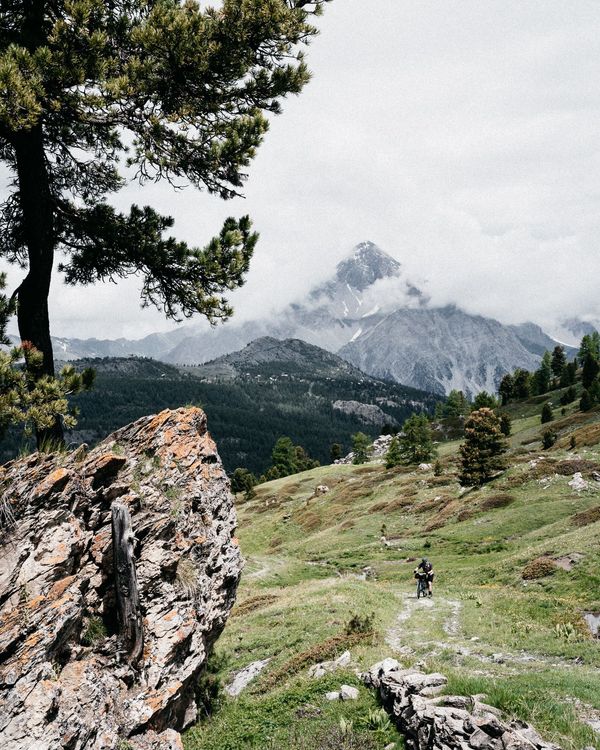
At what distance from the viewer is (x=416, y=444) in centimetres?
9469

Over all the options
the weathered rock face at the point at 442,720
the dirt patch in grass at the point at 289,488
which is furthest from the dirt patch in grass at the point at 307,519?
the weathered rock face at the point at 442,720

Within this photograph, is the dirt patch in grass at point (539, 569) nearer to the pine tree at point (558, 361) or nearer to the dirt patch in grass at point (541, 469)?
the dirt patch in grass at point (541, 469)

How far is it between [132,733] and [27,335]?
972cm

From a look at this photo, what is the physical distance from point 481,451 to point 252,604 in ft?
136

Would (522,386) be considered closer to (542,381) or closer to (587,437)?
(542,381)

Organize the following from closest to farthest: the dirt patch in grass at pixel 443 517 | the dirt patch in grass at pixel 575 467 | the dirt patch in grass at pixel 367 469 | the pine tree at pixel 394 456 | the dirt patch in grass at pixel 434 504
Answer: the dirt patch in grass at pixel 443 517 < the dirt patch in grass at pixel 575 467 < the dirt patch in grass at pixel 434 504 < the pine tree at pixel 394 456 < the dirt patch in grass at pixel 367 469

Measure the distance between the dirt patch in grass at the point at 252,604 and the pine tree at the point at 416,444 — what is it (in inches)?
2599

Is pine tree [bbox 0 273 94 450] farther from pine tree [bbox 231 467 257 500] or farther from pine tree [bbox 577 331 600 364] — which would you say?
pine tree [bbox 577 331 600 364]

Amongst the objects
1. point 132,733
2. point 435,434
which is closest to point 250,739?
point 132,733

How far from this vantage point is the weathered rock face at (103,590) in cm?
902

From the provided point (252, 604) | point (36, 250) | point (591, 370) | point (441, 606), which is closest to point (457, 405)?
point (591, 370)

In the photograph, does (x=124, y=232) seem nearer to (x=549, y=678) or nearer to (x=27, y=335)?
(x=27, y=335)

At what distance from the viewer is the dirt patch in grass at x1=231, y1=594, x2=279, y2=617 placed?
30.4 meters

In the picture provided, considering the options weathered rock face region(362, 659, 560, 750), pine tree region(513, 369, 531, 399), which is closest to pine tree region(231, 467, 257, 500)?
pine tree region(513, 369, 531, 399)
